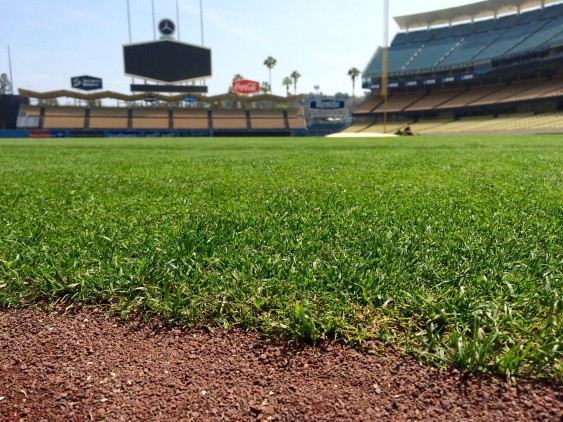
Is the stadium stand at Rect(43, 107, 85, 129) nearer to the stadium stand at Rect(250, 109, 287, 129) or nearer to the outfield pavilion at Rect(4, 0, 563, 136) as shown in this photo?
the outfield pavilion at Rect(4, 0, 563, 136)

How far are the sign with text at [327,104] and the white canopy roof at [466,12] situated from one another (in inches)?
673

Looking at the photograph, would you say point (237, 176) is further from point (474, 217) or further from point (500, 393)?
point (500, 393)

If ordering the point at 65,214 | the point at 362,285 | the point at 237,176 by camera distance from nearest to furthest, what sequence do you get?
1. the point at 362,285
2. the point at 65,214
3. the point at 237,176

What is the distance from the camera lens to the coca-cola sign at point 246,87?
232ft

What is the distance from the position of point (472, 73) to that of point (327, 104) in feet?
91.9

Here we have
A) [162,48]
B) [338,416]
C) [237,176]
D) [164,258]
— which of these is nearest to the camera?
[338,416]

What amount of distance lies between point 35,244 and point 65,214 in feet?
2.81

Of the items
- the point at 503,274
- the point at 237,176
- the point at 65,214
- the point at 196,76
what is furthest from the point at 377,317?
the point at 196,76

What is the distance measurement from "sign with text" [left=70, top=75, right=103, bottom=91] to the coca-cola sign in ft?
75.3

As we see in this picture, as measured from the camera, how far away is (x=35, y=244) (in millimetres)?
2232

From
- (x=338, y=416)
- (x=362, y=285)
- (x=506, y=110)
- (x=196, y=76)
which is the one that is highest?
(x=196, y=76)

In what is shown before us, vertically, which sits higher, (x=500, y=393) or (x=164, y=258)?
(x=164, y=258)

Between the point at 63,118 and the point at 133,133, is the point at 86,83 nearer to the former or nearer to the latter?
the point at 63,118

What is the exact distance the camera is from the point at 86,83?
66.0 metres
